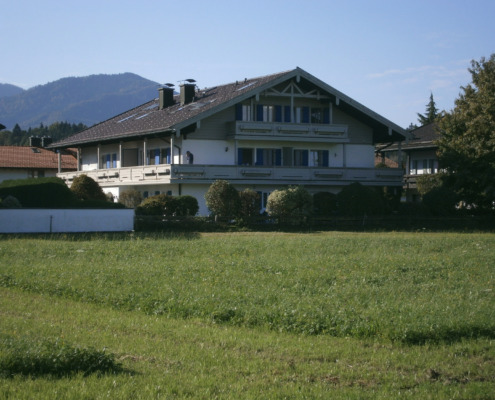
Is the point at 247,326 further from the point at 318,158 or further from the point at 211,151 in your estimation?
the point at 318,158

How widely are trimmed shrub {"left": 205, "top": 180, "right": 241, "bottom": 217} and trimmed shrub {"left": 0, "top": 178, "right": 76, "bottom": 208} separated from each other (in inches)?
286

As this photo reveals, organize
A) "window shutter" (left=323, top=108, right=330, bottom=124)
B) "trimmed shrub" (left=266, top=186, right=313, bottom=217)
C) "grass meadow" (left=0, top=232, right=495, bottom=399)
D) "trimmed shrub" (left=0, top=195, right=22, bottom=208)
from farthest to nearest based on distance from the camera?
"window shutter" (left=323, top=108, right=330, bottom=124)
"trimmed shrub" (left=266, top=186, right=313, bottom=217)
"trimmed shrub" (left=0, top=195, right=22, bottom=208)
"grass meadow" (left=0, top=232, right=495, bottom=399)

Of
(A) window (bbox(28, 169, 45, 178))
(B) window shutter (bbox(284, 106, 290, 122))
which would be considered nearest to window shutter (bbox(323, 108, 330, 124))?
(B) window shutter (bbox(284, 106, 290, 122))

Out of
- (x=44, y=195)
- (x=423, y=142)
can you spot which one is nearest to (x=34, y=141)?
(x=423, y=142)

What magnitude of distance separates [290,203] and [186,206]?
5.62 metres

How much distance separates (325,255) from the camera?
23.1 metres

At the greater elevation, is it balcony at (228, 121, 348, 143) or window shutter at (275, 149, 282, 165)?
balcony at (228, 121, 348, 143)

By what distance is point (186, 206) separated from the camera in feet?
132

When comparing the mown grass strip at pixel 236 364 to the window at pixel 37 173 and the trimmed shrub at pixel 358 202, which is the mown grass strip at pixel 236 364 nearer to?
the trimmed shrub at pixel 358 202

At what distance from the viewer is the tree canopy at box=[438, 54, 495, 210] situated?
42125 mm

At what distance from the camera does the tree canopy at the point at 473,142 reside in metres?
42.1

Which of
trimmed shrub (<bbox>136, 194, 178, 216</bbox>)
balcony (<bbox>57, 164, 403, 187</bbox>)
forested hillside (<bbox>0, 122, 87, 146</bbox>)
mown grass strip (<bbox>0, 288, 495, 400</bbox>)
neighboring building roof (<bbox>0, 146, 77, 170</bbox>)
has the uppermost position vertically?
forested hillside (<bbox>0, 122, 87, 146</bbox>)

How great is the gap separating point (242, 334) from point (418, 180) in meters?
37.0

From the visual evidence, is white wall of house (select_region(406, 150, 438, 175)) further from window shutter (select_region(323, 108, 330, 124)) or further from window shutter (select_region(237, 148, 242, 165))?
window shutter (select_region(237, 148, 242, 165))
